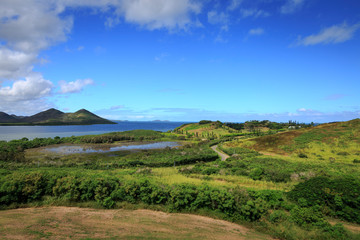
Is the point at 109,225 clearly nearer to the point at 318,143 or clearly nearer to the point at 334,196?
→ the point at 334,196

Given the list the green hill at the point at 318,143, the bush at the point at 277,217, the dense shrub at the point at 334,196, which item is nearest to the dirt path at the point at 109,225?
the bush at the point at 277,217

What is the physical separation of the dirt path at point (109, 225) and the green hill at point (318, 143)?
1681 inches

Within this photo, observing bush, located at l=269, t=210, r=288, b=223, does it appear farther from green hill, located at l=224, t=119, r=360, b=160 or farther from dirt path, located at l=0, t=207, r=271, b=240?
green hill, located at l=224, t=119, r=360, b=160

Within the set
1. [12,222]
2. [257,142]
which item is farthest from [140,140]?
[12,222]

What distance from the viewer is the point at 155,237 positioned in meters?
11.4

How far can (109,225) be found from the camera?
13.0 metres

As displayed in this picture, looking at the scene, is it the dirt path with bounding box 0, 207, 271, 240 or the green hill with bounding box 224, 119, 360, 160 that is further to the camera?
the green hill with bounding box 224, 119, 360, 160

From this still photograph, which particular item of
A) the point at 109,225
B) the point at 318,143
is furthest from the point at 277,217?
the point at 318,143

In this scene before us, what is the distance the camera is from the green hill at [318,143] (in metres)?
48.5

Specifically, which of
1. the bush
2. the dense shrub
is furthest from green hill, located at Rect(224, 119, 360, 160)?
the bush

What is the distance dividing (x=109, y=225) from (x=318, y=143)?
61.2 metres

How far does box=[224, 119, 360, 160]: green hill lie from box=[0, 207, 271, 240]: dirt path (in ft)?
140

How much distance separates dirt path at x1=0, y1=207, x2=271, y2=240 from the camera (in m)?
11.4

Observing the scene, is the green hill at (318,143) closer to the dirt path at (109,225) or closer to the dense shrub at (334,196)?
the dense shrub at (334,196)
